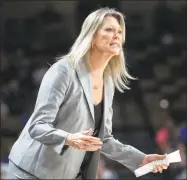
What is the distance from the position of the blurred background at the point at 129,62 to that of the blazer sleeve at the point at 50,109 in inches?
111

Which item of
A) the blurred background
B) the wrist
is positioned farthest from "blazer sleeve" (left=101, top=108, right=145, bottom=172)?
the blurred background

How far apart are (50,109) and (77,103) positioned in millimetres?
140

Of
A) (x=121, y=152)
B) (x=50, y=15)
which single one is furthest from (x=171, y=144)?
(x=50, y=15)

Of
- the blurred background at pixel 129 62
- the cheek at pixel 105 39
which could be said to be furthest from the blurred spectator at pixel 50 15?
the cheek at pixel 105 39

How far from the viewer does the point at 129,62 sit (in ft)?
22.1

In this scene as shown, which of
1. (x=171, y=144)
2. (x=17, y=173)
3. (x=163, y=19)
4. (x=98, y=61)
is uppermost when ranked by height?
(x=98, y=61)

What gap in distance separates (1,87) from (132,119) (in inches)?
71.5

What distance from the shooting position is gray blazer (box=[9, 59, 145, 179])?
5.94ft

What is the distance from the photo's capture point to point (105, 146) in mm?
2139

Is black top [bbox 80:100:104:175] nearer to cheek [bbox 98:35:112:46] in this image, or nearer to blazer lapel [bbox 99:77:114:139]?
blazer lapel [bbox 99:77:114:139]

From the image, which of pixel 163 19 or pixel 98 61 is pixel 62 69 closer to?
pixel 98 61

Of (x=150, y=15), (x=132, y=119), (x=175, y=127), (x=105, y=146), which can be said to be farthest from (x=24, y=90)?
(x=105, y=146)

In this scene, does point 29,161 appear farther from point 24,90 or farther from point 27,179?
point 24,90

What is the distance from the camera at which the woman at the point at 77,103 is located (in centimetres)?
183
